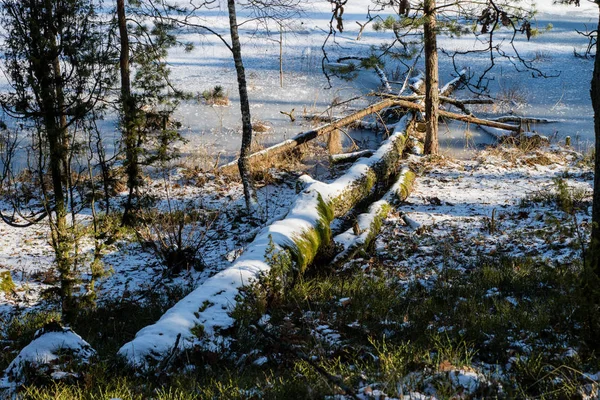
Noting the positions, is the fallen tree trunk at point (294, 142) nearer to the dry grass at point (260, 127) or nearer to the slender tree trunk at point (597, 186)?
the dry grass at point (260, 127)

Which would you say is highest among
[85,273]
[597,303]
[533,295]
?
[597,303]

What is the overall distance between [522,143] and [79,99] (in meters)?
12.0

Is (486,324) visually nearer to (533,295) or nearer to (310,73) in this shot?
(533,295)

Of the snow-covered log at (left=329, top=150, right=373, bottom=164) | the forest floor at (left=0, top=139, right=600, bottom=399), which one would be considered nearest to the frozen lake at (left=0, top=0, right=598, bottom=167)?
the snow-covered log at (left=329, top=150, right=373, bottom=164)

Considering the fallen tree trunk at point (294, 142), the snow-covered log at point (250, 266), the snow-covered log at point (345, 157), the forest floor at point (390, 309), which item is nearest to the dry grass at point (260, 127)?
the fallen tree trunk at point (294, 142)

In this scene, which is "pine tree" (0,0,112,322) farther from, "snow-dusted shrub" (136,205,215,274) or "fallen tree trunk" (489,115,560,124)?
"fallen tree trunk" (489,115,560,124)

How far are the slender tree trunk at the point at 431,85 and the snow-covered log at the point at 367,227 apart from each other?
334 centimetres

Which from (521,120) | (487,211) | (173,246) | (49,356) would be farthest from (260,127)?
(49,356)

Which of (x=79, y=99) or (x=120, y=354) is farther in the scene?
(x=79, y=99)

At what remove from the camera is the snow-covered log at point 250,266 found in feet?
14.2

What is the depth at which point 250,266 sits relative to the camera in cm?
579

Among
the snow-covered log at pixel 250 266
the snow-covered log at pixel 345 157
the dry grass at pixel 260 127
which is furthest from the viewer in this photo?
the dry grass at pixel 260 127

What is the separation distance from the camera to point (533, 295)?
5.22m

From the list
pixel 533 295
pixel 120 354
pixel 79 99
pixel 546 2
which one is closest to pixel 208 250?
pixel 79 99
